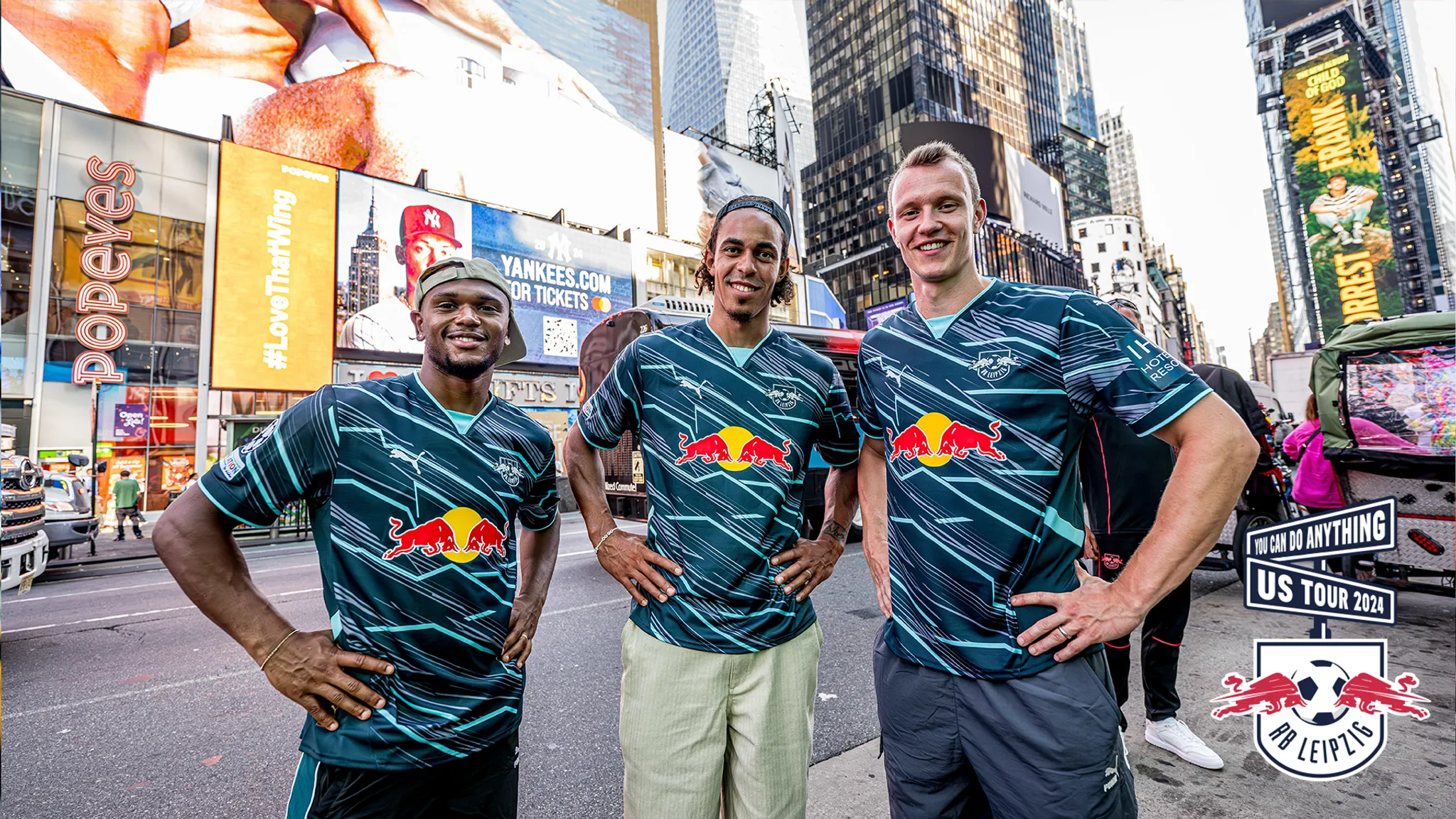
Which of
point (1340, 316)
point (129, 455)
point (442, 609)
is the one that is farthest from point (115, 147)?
point (1340, 316)

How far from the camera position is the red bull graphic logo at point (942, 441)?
188 cm

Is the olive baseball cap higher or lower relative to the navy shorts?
higher

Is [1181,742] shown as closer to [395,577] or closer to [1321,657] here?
[1321,657]

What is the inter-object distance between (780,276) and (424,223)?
106ft

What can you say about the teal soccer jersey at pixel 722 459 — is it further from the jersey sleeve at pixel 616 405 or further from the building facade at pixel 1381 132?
the building facade at pixel 1381 132

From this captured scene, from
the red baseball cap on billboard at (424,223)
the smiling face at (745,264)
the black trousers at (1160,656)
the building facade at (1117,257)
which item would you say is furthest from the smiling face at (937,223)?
the building facade at (1117,257)

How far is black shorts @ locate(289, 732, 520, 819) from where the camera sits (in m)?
1.77

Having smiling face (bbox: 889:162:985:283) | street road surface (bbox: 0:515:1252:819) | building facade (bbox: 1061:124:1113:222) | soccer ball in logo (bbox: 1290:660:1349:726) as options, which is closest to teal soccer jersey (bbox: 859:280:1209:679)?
smiling face (bbox: 889:162:985:283)

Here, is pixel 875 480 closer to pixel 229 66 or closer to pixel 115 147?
pixel 115 147

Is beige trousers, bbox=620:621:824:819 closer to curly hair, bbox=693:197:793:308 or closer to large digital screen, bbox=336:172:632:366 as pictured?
curly hair, bbox=693:197:793:308

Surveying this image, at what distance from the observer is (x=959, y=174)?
2137 millimetres

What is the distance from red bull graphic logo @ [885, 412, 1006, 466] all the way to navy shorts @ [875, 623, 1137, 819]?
65cm

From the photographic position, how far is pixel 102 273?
21.1 meters

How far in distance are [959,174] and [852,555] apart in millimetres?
8120
